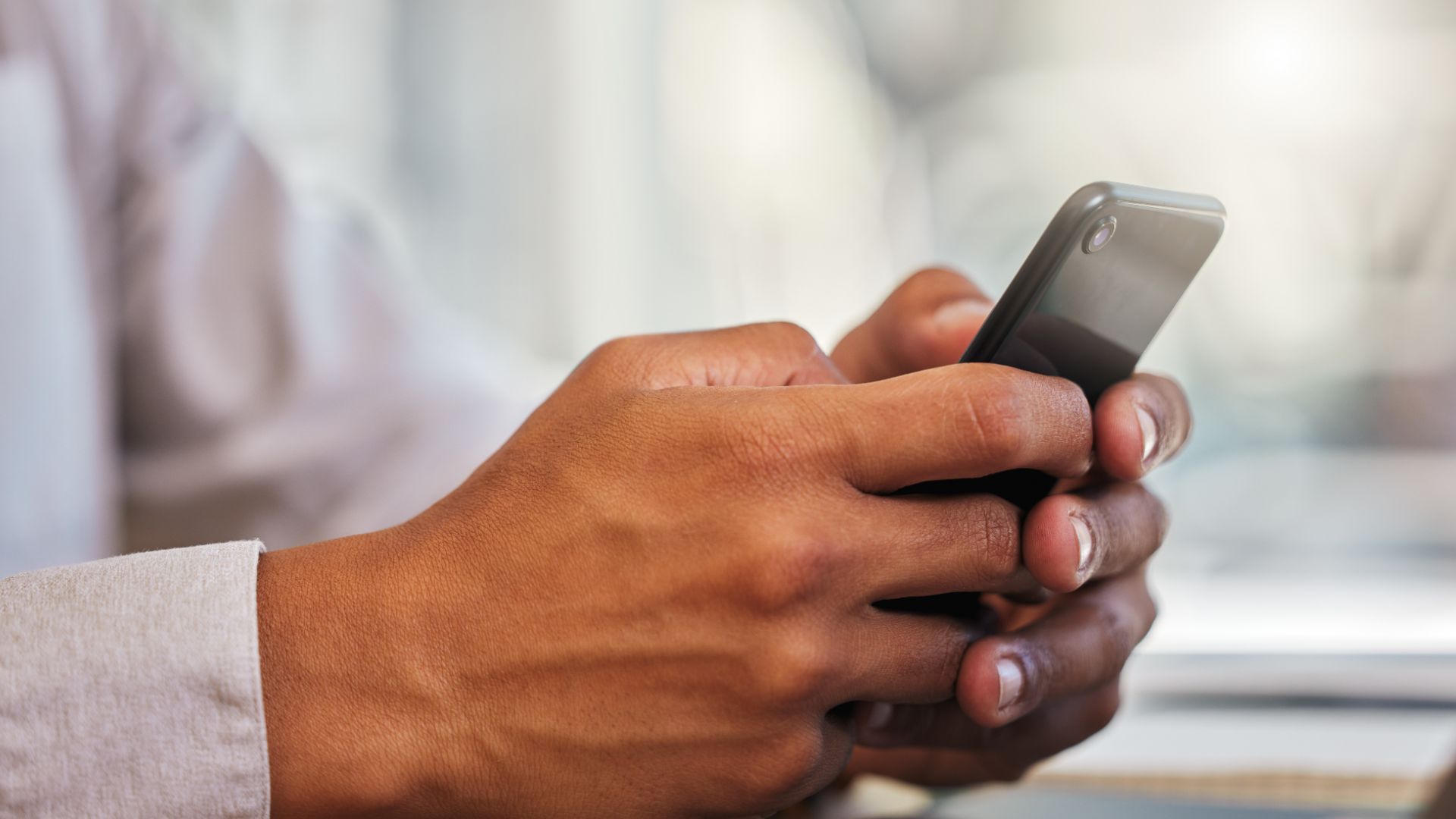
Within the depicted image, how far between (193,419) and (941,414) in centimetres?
58

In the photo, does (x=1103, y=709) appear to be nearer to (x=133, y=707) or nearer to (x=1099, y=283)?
(x=1099, y=283)

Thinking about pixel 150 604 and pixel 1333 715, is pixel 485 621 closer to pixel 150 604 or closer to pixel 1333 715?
pixel 150 604

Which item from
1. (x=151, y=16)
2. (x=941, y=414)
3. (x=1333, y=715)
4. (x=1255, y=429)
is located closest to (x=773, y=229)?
(x=1255, y=429)

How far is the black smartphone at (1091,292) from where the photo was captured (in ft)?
0.97

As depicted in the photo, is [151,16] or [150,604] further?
[151,16]

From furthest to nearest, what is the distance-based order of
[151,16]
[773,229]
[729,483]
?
[773,229] < [151,16] < [729,483]

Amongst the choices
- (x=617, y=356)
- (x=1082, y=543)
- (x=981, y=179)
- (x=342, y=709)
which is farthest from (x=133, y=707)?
(x=981, y=179)

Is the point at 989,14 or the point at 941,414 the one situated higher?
the point at 989,14

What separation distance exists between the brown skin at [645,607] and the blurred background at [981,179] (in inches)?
25.4

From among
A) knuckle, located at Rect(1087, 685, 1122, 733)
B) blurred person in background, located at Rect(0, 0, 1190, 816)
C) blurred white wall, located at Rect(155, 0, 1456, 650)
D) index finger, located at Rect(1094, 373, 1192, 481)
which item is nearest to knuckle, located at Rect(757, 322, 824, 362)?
blurred person in background, located at Rect(0, 0, 1190, 816)

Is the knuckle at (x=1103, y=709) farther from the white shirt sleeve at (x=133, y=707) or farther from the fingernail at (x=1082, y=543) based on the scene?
the white shirt sleeve at (x=133, y=707)

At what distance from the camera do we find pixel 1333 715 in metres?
0.50

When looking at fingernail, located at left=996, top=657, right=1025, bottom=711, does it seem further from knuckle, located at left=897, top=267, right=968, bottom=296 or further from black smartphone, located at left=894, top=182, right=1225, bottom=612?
knuckle, located at left=897, top=267, right=968, bottom=296

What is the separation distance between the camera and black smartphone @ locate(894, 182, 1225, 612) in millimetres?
295
